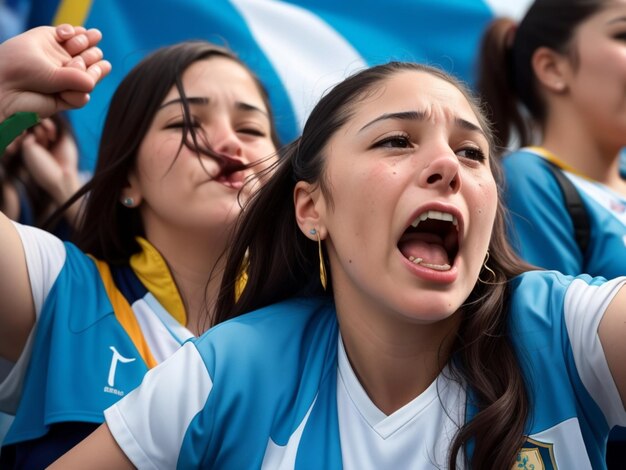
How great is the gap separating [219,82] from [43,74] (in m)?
0.73

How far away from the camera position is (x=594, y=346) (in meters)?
1.76

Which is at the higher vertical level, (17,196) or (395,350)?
(395,350)

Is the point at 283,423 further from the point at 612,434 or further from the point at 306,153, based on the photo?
the point at 612,434

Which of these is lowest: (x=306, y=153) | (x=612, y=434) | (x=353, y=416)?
(x=612, y=434)

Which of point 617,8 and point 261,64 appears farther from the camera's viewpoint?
point 261,64

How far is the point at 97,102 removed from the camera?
3.76 m

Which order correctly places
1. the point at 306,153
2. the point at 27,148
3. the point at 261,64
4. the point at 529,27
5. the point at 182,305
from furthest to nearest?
1. the point at 261,64
2. the point at 27,148
3. the point at 529,27
4. the point at 182,305
5. the point at 306,153

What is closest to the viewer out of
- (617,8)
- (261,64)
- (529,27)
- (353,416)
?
(353,416)

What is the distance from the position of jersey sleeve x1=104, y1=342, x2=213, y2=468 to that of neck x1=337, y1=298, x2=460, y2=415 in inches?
14.8

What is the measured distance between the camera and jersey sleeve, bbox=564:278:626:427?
5.74ft

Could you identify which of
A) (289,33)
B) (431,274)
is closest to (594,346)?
(431,274)

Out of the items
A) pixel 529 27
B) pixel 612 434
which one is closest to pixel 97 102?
pixel 529 27

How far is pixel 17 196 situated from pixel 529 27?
210 centimetres

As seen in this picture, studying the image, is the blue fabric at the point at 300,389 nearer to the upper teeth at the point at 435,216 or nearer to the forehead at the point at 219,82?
the upper teeth at the point at 435,216
